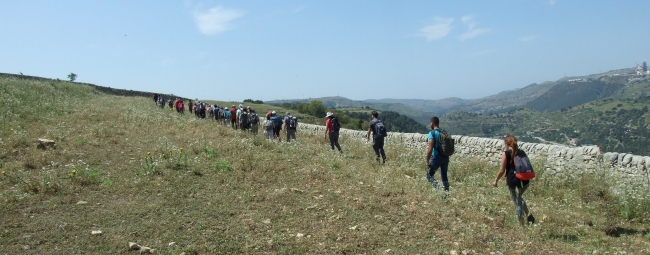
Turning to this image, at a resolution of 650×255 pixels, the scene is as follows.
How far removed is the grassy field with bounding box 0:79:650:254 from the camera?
4.65 m

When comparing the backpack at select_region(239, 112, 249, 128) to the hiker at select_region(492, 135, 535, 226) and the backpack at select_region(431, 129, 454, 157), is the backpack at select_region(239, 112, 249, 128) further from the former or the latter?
the hiker at select_region(492, 135, 535, 226)

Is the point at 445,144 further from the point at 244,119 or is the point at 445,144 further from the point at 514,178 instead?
the point at 244,119

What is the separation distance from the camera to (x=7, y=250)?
430 cm

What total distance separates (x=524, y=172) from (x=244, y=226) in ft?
13.2

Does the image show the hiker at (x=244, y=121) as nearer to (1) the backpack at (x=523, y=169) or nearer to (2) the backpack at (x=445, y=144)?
(2) the backpack at (x=445, y=144)

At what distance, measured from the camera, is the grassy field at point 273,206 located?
15.3 ft

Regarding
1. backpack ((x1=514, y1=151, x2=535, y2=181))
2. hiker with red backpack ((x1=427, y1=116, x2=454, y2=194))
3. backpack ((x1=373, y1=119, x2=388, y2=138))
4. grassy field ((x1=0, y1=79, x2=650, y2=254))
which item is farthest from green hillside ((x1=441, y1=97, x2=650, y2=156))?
backpack ((x1=514, y1=151, x2=535, y2=181))

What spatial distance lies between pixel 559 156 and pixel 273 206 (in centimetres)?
797

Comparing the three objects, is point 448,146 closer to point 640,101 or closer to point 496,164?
point 496,164

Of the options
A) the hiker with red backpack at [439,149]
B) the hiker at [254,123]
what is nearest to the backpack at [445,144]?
the hiker with red backpack at [439,149]

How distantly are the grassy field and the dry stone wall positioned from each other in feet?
1.50

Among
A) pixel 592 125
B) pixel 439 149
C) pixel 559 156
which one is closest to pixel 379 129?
pixel 439 149

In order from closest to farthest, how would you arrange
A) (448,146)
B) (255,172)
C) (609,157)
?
(448,146) → (255,172) → (609,157)

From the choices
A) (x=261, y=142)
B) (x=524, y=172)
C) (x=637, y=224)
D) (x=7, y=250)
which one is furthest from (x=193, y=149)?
(x=637, y=224)
